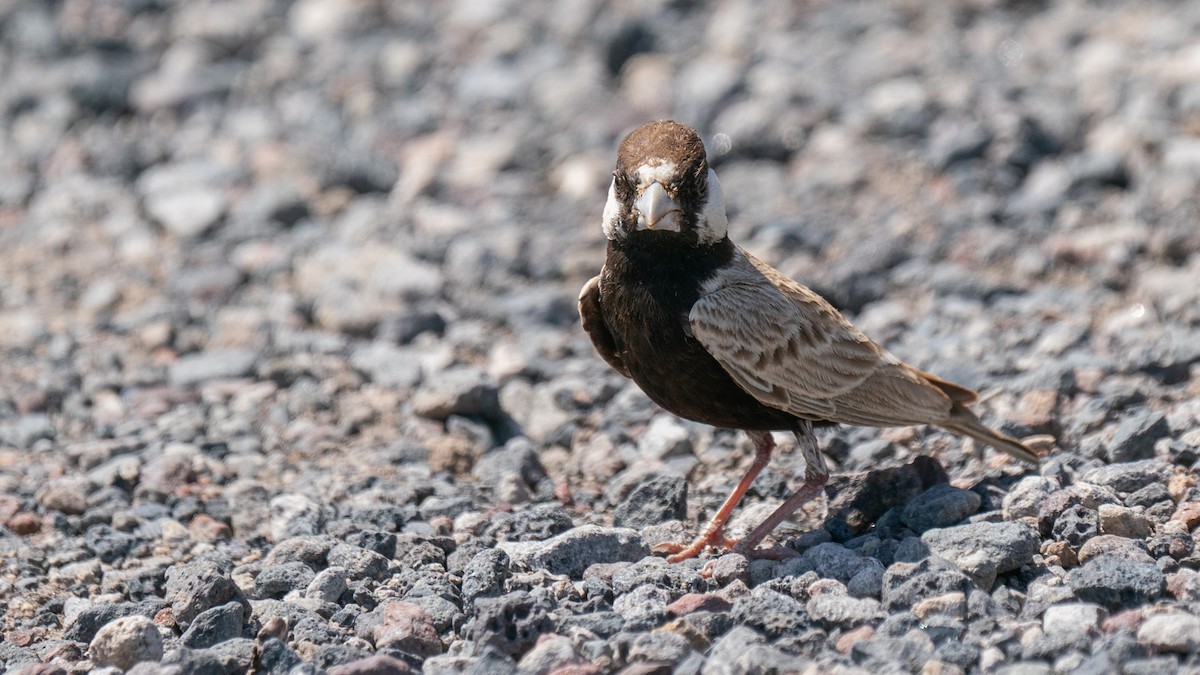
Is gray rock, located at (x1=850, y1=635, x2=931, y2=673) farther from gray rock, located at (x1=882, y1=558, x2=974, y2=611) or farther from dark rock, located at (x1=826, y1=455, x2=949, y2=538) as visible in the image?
dark rock, located at (x1=826, y1=455, x2=949, y2=538)

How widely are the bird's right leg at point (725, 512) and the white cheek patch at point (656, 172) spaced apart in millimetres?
1330

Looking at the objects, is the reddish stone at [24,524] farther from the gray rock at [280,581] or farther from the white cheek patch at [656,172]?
the white cheek patch at [656,172]

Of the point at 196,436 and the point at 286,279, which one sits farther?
the point at 286,279

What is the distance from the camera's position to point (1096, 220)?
9.12 metres

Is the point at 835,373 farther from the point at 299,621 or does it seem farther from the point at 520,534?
the point at 299,621

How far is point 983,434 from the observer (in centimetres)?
609

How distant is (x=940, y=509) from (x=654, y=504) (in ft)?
4.22

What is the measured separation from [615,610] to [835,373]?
167 cm

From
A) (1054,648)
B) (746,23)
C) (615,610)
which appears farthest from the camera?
(746,23)

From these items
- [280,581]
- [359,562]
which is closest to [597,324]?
[359,562]

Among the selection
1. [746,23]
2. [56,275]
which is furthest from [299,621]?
[746,23]

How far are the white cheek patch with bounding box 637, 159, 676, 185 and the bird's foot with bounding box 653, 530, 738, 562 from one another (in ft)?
4.96

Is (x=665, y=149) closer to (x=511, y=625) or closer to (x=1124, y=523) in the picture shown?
(x=511, y=625)

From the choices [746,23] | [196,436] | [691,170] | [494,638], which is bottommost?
[494,638]
